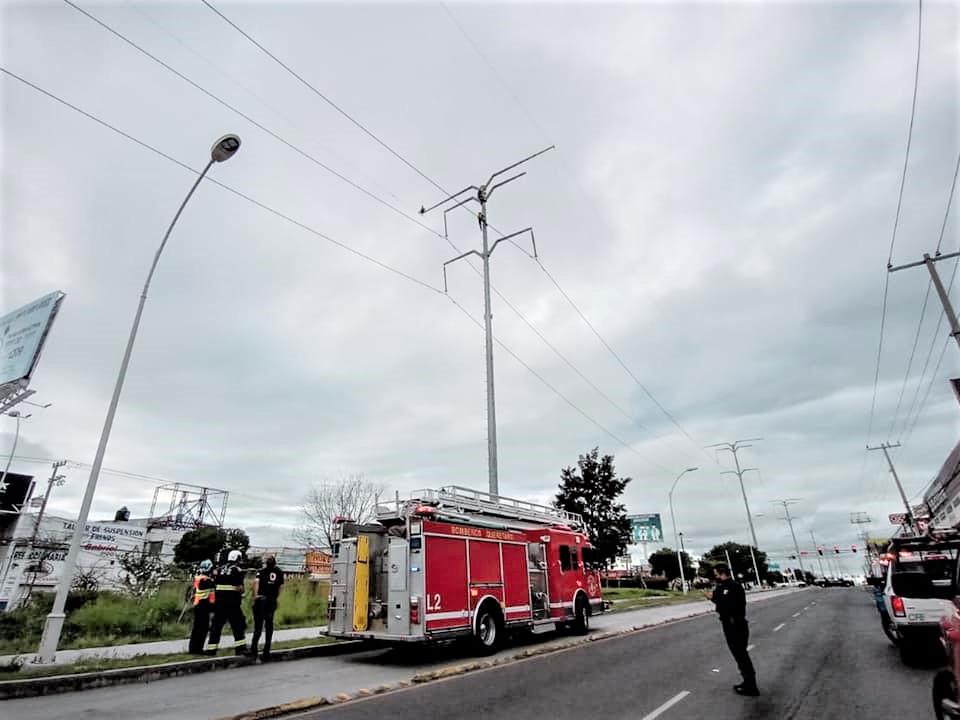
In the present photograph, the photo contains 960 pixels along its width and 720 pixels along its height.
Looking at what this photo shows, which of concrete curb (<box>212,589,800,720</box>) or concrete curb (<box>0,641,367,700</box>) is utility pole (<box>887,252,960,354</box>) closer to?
concrete curb (<box>212,589,800,720</box>)

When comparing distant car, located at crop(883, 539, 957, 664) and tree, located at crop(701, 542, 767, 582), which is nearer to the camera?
distant car, located at crop(883, 539, 957, 664)

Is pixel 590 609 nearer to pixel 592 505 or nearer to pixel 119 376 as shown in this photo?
pixel 119 376

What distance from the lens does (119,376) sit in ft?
36.1

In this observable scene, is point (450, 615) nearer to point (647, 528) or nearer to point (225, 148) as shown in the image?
point (225, 148)

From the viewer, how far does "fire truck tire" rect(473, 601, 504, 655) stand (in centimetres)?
1112

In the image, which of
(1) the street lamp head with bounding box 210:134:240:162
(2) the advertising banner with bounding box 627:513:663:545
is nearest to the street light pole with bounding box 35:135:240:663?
(1) the street lamp head with bounding box 210:134:240:162

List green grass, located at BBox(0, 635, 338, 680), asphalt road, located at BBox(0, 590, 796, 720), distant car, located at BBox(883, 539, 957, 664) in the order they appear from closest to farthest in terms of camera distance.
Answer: asphalt road, located at BBox(0, 590, 796, 720) → green grass, located at BBox(0, 635, 338, 680) → distant car, located at BBox(883, 539, 957, 664)

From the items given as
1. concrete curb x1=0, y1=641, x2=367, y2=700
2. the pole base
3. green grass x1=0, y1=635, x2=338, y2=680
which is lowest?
concrete curb x1=0, y1=641, x2=367, y2=700

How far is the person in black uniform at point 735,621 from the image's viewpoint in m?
7.16

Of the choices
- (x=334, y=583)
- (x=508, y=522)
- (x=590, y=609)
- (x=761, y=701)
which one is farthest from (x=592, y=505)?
(x=761, y=701)

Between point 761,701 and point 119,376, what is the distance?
1275cm

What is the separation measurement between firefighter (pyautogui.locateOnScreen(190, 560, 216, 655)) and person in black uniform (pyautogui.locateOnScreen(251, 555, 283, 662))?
2.76 ft

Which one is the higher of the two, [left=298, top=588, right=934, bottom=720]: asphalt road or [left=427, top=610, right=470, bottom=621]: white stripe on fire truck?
[left=427, top=610, right=470, bottom=621]: white stripe on fire truck

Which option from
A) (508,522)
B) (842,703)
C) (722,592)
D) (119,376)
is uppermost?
(119,376)
